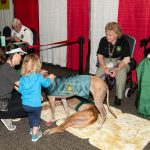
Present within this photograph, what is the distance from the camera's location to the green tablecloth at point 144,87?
125 inches

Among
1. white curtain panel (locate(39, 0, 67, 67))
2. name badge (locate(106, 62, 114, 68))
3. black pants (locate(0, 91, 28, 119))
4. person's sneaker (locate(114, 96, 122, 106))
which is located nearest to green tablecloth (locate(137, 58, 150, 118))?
person's sneaker (locate(114, 96, 122, 106))

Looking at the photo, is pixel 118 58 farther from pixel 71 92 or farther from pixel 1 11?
pixel 1 11

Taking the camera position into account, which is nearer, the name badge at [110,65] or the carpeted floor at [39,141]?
the carpeted floor at [39,141]

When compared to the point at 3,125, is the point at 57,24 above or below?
above

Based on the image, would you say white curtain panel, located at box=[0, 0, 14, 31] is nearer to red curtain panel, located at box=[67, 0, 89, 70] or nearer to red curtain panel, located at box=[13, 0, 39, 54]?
red curtain panel, located at box=[13, 0, 39, 54]

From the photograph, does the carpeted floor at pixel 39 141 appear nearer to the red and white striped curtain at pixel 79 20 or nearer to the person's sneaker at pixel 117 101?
the person's sneaker at pixel 117 101

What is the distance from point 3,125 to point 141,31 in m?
2.71

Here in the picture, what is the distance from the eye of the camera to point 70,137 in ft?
9.30

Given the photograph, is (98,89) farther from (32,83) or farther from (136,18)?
(136,18)

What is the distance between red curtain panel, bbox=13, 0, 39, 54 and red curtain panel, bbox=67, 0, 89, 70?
920mm

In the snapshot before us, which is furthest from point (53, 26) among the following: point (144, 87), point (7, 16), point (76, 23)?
point (144, 87)

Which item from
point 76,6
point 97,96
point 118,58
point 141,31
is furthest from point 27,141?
point 76,6

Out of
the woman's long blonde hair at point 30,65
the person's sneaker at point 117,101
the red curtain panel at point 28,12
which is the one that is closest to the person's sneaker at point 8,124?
the woman's long blonde hair at point 30,65

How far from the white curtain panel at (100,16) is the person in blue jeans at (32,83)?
7.79ft
